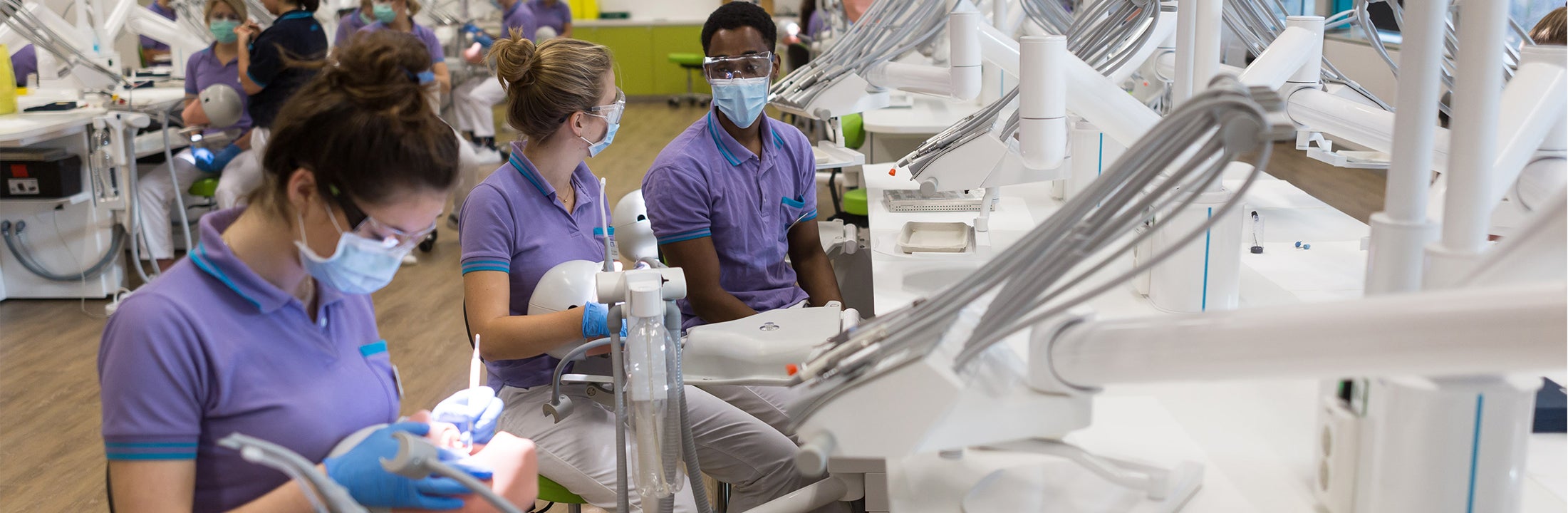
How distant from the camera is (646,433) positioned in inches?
53.1

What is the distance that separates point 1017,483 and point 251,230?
0.89 m

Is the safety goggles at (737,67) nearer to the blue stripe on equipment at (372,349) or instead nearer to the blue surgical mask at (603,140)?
the blue surgical mask at (603,140)

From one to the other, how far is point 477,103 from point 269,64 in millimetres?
2523

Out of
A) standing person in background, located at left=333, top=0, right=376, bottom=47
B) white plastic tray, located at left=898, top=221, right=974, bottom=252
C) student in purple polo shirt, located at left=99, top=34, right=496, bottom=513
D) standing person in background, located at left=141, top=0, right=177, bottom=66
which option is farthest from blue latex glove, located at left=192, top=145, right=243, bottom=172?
student in purple polo shirt, located at left=99, top=34, right=496, bottom=513

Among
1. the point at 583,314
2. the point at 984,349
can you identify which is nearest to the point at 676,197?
the point at 583,314

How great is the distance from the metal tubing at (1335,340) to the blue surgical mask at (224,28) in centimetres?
415


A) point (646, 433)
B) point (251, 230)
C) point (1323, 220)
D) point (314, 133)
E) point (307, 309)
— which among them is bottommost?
point (1323, 220)

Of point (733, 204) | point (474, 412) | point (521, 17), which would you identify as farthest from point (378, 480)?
point (521, 17)

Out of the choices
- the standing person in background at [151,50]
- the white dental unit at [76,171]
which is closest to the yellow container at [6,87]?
the white dental unit at [76,171]

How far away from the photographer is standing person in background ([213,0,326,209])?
3.91 m

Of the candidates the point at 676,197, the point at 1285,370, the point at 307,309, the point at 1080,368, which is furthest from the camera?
the point at 676,197

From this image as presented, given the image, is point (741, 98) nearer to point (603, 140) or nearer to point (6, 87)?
point (603, 140)

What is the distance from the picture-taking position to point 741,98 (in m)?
2.29

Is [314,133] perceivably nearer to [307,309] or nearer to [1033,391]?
[307,309]
